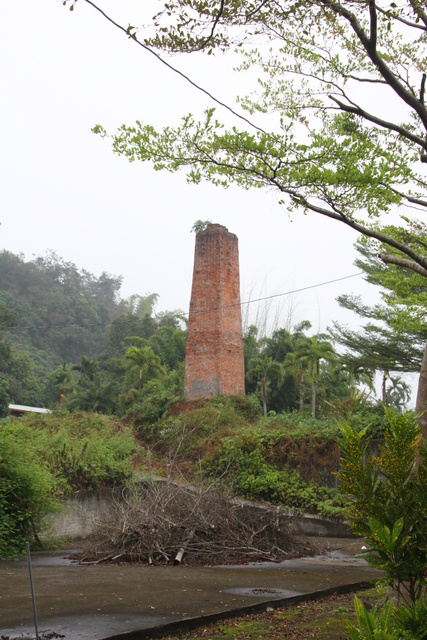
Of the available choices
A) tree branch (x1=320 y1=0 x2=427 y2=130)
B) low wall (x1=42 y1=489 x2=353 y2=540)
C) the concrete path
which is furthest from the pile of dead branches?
tree branch (x1=320 y1=0 x2=427 y2=130)

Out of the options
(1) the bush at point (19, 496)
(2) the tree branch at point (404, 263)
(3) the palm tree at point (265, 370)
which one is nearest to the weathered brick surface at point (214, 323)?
(3) the palm tree at point (265, 370)

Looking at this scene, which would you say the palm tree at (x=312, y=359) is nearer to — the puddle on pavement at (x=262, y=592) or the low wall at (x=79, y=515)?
the low wall at (x=79, y=515)

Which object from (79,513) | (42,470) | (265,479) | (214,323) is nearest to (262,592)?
(42,470)

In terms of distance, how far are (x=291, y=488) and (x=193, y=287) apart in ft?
30.2

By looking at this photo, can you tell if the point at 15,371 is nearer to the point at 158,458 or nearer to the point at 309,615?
the point at 158,458

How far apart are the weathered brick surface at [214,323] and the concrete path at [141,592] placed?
1347cm

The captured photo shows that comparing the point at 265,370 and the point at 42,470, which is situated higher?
the point at 265,370

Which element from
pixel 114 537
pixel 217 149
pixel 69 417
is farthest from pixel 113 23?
pixel 69 417

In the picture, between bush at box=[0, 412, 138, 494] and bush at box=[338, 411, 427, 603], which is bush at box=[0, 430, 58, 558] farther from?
bush at box=[338, 411, 427, 603]

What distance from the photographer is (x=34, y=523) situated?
10.5m

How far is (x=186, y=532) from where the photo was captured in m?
9.11

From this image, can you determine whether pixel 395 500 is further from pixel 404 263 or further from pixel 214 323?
pixel 214 323

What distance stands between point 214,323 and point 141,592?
55.5 feet

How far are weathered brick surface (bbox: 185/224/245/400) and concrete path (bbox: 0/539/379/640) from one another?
13.5m
